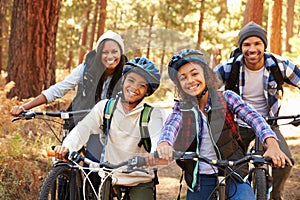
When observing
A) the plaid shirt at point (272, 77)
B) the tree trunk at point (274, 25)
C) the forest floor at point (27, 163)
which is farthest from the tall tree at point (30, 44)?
the tree trunk at point (274, 25)

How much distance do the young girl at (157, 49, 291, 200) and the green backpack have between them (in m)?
0.24

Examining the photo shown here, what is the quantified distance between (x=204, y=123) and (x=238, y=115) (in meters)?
0.29

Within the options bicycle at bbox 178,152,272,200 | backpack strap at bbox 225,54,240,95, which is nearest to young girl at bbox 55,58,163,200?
bicycle at bbox 178,152,272,200

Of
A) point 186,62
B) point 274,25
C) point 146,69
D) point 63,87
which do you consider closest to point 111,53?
point 63,87

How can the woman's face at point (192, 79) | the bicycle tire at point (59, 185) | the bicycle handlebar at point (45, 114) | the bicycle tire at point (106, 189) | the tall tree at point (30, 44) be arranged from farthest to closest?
the tall tree at point (30, 44)
the bicycle handlebar at point (45, 114)
the woman's face at point (192, 79)
the bicycle tire at point (59, 185)
the bicycle tire at point (106, 189)

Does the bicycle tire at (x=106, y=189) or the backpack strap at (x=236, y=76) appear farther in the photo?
the backpack strap at (x=236, y=76)

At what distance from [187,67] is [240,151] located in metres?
0.82

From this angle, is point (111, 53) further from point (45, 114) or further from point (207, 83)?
point (207, 83)

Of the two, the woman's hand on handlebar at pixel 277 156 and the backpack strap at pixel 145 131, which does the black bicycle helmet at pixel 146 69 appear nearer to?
the backpack strap at pixel 145 131

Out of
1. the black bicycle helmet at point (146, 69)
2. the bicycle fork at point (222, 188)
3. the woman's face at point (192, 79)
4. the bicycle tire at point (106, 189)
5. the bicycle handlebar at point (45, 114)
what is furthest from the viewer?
the bicycle handlebar at point (45, 114)

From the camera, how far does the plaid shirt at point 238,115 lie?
12.0 feet

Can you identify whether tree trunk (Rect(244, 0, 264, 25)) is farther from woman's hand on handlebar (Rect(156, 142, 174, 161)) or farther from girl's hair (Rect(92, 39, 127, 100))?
woman's hand on handlebar (Rect(156, 142, 174, 161))

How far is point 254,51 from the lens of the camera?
516 cm

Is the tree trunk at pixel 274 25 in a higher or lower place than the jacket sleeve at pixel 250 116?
higher
